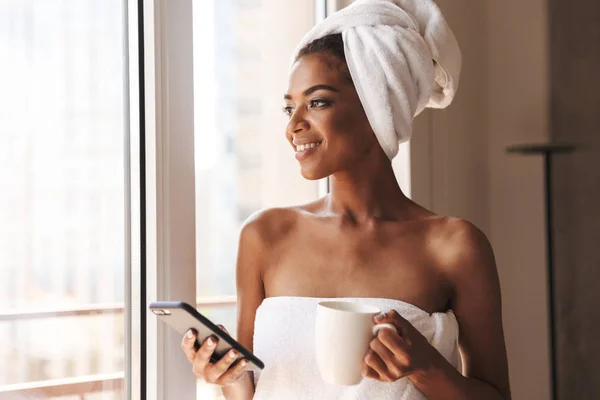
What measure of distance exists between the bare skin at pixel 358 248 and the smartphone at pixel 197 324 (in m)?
0.14

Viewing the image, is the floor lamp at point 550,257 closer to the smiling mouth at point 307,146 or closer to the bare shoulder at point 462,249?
the bare shoulder at point 462,249

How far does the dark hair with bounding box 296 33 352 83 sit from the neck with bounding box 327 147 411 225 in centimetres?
17

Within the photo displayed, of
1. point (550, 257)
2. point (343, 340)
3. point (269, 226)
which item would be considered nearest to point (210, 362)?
point (343, 340)

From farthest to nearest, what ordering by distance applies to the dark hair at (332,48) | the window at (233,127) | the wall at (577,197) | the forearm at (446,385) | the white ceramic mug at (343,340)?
1. the wall at (577,197)
2. the window at (233,127)
3. the dark hair at (332,48)
4. the forearm at (446,385)
5. the white ceramic mug at (343,340)

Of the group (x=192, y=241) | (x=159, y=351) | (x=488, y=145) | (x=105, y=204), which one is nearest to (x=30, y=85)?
(x=105, y=204)

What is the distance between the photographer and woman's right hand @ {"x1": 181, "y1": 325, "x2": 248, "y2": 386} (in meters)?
0.98

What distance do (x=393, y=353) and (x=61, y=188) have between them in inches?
23.6

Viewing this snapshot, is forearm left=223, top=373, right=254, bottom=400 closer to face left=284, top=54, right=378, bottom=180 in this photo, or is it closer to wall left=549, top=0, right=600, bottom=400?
face left=284, top=54, right=378, bottom=180

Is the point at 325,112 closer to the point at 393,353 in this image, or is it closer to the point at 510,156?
the point at 393,353

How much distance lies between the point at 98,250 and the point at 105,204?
3.2 inches

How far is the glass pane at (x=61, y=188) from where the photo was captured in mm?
1078

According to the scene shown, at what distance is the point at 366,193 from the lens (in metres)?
1.26

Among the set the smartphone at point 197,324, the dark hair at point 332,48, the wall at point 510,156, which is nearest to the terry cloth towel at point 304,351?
the smartphone at point 197,324

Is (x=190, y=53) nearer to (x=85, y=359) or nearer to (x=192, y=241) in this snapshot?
(x=192, y=241)
